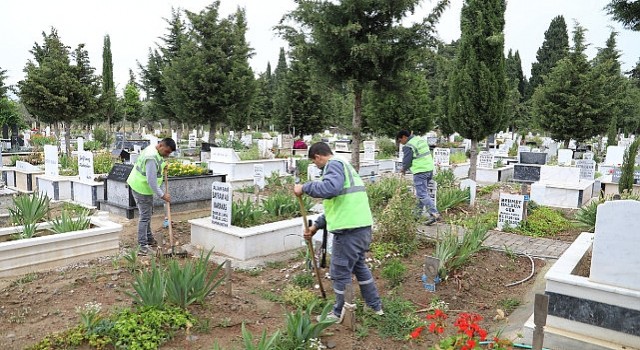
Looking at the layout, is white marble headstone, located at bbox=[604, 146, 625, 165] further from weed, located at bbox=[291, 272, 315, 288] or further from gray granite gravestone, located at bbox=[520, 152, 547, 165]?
weed, located at bbox=[291, 272, 315, 288]

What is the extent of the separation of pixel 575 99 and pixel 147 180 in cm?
1897

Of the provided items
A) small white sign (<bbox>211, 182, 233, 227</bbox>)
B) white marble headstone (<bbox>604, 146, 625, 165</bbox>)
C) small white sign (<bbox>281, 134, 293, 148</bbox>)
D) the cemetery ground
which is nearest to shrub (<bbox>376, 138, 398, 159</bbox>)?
small white sign (<bbox>281, 134, 293, 148</bbox>)

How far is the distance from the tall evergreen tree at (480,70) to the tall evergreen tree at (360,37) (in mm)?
3270

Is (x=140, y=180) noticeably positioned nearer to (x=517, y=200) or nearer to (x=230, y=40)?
(x=517, y=200)

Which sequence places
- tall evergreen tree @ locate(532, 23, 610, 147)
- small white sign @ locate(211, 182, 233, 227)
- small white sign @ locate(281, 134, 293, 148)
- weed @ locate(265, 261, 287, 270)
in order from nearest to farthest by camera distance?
weed @ locate(265, 261, 287, 270), small white sign @ locate(211, 182, 233, 227), tall evergreen tree @ locate(532, 23, 610, 147), small white sign @ locate(281, 134, 293, 148)

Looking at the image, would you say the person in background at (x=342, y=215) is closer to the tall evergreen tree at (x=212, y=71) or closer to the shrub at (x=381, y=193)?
the shrub at (x=381, y=193)

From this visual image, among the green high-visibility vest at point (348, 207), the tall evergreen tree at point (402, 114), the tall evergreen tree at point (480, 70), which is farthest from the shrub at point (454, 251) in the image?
the tall evergreen tree at point (402, 114)

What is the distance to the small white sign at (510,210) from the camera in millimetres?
8898

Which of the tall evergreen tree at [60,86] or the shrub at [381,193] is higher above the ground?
the tall evergreen tree at [60,86]

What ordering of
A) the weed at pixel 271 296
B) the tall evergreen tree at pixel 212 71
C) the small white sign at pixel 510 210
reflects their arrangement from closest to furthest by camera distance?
the weed at pixel 271 296
the small white sign at pixel 510 210
the tall evergreen tree at pixel 212 71

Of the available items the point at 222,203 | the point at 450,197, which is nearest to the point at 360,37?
the point at 450,197

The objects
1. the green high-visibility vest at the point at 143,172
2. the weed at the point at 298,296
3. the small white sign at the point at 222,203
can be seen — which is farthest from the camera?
the small white sign at the point at 222,203

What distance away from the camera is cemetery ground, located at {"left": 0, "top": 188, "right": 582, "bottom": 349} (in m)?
4.38

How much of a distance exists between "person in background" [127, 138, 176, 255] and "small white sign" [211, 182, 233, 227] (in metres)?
0.70
